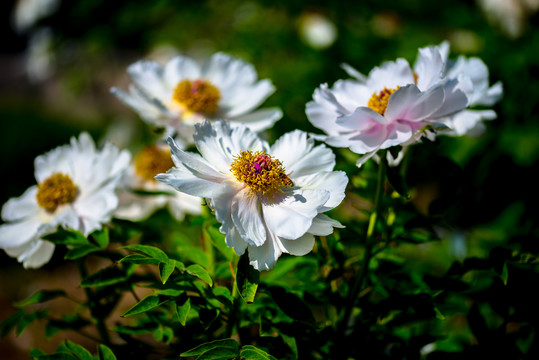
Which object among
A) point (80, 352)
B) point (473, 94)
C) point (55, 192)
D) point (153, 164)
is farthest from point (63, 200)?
point (473, 94)

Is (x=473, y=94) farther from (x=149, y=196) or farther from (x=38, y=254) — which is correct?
(x=38, y=254)

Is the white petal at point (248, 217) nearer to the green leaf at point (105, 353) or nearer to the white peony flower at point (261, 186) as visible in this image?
the white peony flower at point (261, 186)

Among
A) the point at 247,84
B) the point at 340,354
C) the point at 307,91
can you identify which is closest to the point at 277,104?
the point at 307,91

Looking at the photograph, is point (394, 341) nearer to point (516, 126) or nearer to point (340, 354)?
point (340, 354)

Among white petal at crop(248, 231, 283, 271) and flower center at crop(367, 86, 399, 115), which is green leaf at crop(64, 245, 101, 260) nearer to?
white petal at crop(248, 231, 283, 271)

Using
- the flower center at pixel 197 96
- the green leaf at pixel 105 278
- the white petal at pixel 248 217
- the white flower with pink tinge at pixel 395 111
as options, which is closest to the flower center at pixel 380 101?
the white flower with pink tinge at pixel 395 111

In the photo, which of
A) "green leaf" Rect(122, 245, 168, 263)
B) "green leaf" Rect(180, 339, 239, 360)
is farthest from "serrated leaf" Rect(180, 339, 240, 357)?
"green leaf" Rect(122, 245, 168, 263)
